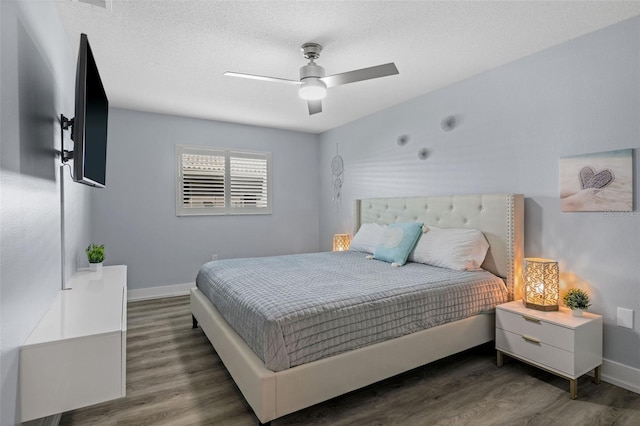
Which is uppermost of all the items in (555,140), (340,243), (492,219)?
(555,140)

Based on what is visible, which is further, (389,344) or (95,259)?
(95,259)

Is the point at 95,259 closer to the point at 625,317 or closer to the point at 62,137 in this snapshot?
the point at 62,137

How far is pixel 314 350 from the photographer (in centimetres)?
182

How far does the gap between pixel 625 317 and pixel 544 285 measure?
1.62 feet

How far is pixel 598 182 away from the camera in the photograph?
233cm

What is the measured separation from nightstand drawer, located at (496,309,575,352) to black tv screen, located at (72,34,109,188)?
2.89 m

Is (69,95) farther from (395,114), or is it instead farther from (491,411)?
(491,411)

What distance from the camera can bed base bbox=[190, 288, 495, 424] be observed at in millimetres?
1710

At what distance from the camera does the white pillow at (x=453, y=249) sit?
9.24ft

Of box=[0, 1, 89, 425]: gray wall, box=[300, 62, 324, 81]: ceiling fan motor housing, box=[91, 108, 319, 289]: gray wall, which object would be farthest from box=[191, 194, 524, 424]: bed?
box=[300, 62, 324, 81]: ceiling fan motor housing

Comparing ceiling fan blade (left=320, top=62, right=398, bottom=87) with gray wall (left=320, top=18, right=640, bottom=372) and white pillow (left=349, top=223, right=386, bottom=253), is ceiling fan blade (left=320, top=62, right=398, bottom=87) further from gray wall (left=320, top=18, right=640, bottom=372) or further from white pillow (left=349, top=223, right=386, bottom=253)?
white pillow (left=349, top=223, right=386, bottom=253)

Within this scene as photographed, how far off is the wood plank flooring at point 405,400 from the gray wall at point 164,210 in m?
1.91

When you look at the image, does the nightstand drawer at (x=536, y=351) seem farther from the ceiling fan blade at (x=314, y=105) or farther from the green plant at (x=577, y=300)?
the ceiling fan blade at (x=314, y=105)

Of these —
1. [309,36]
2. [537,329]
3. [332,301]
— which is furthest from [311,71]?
[537,329]
